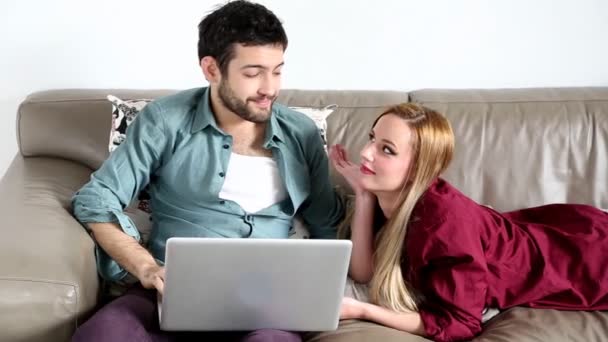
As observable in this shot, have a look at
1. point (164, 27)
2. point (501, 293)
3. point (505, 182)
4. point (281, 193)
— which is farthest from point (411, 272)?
point (164, 27)

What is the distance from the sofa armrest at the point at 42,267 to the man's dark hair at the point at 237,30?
518mm

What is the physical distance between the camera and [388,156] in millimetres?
1711

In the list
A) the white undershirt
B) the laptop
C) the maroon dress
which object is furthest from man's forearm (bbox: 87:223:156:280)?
Answer: the maroon dress

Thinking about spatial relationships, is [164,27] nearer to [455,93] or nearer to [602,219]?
[455,93]

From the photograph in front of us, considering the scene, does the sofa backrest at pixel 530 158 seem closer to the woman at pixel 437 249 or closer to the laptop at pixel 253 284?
the woman at pixel 437 249

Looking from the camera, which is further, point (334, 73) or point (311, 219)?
point (334, 73)

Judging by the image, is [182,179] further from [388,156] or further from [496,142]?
[496,142]

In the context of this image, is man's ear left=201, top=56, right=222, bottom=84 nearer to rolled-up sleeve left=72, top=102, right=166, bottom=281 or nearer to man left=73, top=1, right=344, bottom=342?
man left=73, top=1, right=344, bottom=342

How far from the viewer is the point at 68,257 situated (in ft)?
5.20

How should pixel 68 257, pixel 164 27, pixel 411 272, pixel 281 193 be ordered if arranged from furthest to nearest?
pixel 164 27
pixel 281 193
pixel 411 272
pixel 68 257

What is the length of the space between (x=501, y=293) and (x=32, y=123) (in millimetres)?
1325

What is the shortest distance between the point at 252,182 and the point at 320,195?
0.18 m

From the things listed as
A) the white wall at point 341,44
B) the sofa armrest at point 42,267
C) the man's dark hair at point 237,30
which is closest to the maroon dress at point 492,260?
the man's dark hair at point 237,30

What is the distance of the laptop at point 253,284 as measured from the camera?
1375 millimetres
